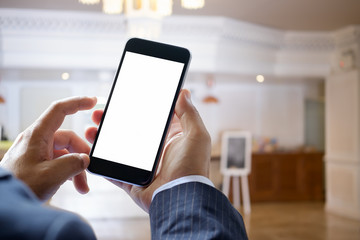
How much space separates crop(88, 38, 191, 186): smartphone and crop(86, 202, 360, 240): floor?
2599 millimetres

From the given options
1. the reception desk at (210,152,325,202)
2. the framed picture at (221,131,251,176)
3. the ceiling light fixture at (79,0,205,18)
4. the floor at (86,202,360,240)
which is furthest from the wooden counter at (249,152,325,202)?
the ceiling light fixture at (79,0,205,18)

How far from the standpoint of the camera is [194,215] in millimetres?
426

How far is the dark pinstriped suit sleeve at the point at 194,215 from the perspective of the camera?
0.41m

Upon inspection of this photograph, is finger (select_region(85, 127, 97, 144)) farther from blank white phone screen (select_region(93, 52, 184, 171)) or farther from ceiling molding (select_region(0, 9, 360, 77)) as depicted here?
ceiling molding (select_region(0, 9, 360, 77))

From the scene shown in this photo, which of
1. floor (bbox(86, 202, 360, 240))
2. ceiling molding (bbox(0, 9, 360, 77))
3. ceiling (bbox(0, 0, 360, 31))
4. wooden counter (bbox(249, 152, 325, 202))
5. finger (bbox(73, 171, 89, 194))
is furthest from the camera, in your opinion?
wooden counter (bbox(249, 152, 325, 202))

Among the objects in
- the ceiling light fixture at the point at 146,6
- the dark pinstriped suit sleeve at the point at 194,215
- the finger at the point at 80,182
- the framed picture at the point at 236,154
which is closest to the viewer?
the dark pinstriped suit sleeve at the point at 194,215

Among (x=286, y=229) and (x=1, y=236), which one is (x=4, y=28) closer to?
(x=286, y=229)

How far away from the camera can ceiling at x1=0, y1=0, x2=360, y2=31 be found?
3.10 m

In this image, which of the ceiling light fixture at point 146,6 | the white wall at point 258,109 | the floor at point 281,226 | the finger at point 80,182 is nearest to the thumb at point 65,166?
the finger at point 80,182

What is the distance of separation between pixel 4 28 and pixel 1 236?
359 centimetres

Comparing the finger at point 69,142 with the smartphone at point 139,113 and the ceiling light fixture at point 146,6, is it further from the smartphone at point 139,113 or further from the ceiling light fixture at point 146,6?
the ceiling light fixture at point 146,6

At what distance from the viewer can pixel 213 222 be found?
0.42 metres

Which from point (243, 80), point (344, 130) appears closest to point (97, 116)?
point (344, 130)

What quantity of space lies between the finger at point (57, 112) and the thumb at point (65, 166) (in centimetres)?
6
